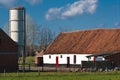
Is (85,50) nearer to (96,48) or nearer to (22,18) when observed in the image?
(96,48)

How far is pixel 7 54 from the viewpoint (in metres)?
65.7

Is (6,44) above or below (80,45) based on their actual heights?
below

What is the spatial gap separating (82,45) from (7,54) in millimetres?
18618

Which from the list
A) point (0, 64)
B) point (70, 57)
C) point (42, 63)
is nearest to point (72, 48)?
point (70, 57)

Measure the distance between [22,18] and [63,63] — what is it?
20.1m

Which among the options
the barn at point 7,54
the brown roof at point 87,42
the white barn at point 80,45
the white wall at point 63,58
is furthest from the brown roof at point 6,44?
the brown roof at point 87,42

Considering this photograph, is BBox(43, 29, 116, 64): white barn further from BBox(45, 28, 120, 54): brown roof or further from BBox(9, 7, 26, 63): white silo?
BBox(9, 7, 26, 63): white silo

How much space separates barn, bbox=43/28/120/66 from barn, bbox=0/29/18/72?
30.2 feet

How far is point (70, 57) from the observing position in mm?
78750

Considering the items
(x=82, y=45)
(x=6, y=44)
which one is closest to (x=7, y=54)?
(x=6, y=44)

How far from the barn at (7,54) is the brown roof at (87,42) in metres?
15.1

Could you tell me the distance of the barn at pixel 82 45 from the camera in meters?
73.6

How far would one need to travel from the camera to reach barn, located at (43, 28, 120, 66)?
73.6 m

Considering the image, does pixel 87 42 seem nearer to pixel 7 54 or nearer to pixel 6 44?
pixel 6 44
